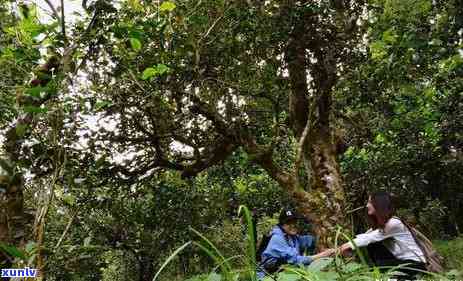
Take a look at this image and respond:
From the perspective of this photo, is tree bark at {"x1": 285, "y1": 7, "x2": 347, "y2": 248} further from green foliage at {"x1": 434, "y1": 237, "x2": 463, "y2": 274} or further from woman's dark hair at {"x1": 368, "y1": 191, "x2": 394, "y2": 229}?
green foliage at {"x1": 434, "y1": 237, "x2": 463, "y2": 274}

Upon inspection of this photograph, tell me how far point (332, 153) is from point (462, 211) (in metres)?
11.7

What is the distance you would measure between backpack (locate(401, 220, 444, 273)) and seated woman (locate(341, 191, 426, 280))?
0.9 inches

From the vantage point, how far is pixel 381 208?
146 inches

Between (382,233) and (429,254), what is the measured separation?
1.17ft

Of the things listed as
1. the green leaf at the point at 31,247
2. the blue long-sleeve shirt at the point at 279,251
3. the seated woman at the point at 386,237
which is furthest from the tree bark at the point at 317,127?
the green leaf at the point at 31,247

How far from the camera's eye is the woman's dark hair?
12.0 feet

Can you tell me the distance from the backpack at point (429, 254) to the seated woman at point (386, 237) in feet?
0.07

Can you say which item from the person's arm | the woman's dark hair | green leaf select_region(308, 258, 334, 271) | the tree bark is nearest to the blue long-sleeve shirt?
the person's arm

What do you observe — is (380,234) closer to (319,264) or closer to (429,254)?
(429,254)

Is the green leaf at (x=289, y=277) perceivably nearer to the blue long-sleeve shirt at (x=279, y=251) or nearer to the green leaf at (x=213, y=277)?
the green leaf at (x=213, y=277)

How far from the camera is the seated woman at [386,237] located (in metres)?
3.54

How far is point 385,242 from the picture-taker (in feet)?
12.1

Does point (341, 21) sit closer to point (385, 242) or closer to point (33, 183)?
point (385, 242)

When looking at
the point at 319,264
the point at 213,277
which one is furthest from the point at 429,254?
the point at 213,277
